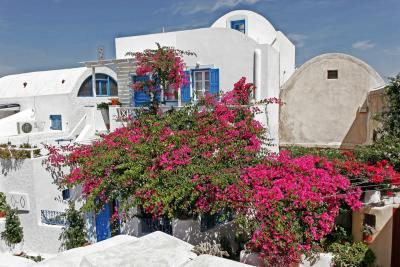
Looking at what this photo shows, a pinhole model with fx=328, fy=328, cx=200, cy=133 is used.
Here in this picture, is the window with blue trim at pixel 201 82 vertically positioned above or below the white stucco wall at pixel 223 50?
below

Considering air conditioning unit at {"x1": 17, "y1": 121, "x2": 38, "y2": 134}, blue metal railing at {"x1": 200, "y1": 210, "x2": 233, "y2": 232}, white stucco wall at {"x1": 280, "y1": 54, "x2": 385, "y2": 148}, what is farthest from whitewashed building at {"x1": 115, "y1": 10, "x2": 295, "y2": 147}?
air conditioning unit at {"x1": 17, "y1": 121, "x2": 38, "y2": 134}

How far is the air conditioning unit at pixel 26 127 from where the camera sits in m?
22.8

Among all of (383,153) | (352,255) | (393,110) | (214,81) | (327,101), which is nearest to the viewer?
(352,255)

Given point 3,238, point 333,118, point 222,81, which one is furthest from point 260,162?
point 3,238

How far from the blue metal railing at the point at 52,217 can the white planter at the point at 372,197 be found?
10805 mm

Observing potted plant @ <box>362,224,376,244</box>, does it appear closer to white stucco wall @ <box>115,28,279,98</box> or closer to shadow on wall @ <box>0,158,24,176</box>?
white stucco wall @ <box>115,28,279,98</box>

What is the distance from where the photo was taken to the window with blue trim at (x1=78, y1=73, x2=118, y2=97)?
2417 centimetres

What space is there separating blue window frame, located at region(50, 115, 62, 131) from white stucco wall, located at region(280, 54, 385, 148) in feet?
50.7

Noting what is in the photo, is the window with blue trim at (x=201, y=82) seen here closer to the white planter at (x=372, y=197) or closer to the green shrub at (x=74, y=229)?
the green shrub at (x=74, y=229)

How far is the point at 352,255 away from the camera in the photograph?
877 cm

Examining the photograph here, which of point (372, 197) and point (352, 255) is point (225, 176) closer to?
point (352, 255)

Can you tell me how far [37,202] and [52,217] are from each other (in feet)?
2.89

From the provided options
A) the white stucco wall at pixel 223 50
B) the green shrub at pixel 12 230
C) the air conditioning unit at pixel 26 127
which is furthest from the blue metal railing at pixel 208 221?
the air conditioning unit at pixel 26 127

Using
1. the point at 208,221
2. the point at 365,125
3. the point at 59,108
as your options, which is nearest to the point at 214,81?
the point at 208,221
